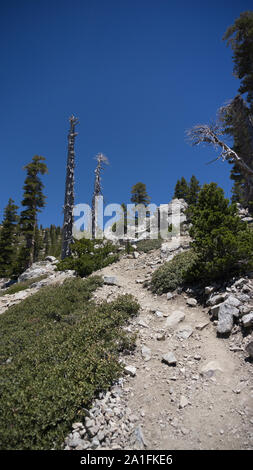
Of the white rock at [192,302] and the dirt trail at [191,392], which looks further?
the white rock at [192,302]

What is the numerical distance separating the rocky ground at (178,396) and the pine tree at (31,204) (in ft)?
75.2

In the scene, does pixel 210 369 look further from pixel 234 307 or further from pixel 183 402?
pixel 234 307

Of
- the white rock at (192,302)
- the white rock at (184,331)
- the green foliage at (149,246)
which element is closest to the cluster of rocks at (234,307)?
the white rock at (192,302)

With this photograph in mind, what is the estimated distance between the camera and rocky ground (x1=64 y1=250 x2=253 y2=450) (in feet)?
10.1

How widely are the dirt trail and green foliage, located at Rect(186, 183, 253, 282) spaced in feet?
5.30

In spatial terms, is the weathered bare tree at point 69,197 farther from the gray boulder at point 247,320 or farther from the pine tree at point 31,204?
the gray boulder at point 247,320

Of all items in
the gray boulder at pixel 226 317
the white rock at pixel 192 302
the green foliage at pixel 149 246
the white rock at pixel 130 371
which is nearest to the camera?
the white rock at pixel 130 371

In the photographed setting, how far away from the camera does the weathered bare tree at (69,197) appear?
18.9 meters

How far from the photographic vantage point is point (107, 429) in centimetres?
324

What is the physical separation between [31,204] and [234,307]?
26.7m

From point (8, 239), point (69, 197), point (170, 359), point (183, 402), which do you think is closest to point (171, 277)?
point (170, 359)
